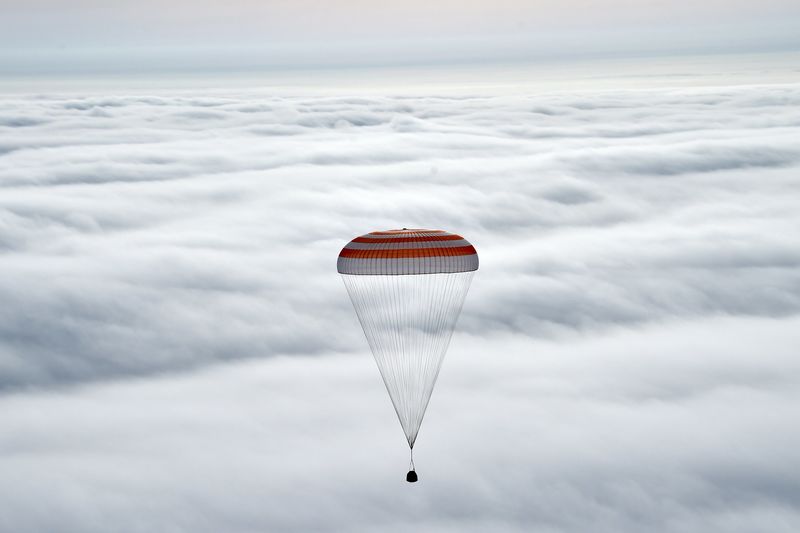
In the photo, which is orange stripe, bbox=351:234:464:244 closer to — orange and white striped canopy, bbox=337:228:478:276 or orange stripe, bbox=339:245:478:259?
orange and white striped canopy, bbox=337:228:478:276

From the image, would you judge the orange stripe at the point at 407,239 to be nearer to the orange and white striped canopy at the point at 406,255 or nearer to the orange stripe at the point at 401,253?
the orange and white striped canopy at the point at 406,255

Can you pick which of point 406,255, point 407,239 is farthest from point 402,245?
point 406,255

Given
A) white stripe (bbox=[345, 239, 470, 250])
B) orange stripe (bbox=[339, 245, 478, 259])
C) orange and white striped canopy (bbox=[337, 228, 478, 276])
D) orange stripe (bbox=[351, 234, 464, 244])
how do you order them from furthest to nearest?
orange stripe (bbox=[351, 234, 464, 244])
white stripe (bbox=[345, 239, 470, 250])
orange stripe (bbox=[339, 245, 478, 259])
orange and white striped canopy (bbox=[337, 228, 478, 276])

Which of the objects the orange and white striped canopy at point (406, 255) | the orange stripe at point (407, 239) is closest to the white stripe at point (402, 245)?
the orange and white striped canopy at point (406, 255)

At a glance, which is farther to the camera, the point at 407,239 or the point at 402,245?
the point at 407,239

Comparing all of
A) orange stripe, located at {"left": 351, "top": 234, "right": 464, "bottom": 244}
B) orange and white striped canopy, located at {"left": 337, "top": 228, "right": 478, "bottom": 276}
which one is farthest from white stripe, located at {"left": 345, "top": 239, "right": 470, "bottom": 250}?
orange stripe, located at {"left": 351, "top": 234, "right": 464, "bottom": 244}

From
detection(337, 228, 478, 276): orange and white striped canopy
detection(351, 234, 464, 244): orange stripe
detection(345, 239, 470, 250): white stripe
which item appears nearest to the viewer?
detection(337, 228, 478, 276): orange and white striped canopy

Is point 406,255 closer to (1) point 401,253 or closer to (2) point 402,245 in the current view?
(1) point 401,253

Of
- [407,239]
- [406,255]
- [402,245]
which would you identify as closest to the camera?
[406,255]
